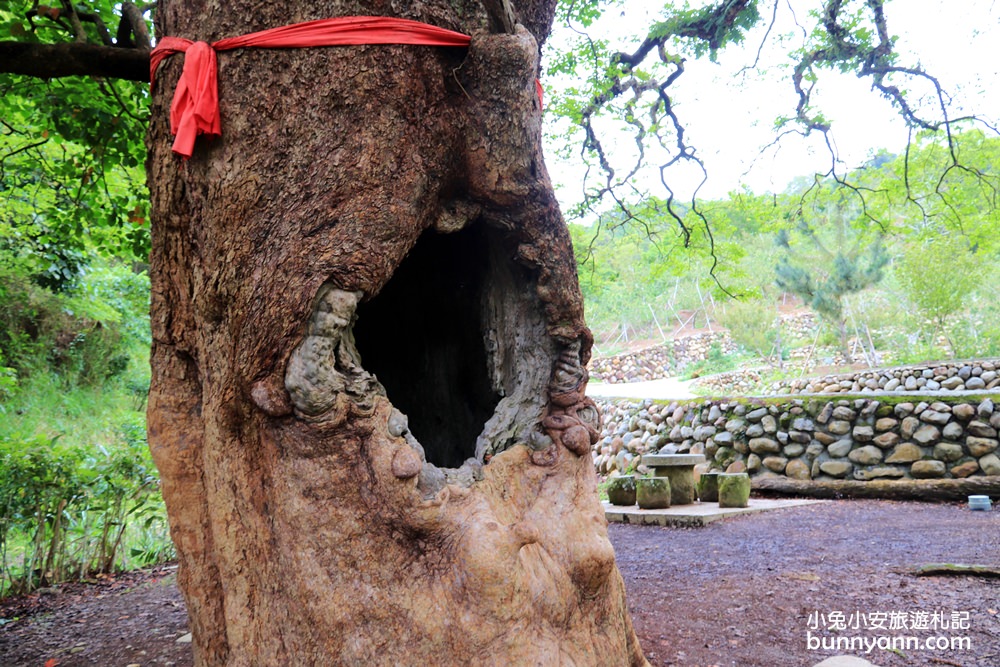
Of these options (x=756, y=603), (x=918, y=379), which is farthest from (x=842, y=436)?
(x=756, y=603)

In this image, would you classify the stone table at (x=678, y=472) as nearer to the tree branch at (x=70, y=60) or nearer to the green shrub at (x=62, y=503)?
the green shrub at (x=62, y=503)

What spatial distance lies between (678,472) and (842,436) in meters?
2.53

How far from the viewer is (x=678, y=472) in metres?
8.03

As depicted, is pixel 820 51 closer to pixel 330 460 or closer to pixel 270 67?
pixel 270 67

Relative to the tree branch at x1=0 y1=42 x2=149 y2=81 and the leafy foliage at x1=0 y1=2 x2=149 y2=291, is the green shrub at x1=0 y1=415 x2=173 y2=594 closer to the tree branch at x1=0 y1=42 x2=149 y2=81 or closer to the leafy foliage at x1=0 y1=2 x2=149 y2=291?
the leafy foliage at x1=0 y1=2 x2=149 y2=291

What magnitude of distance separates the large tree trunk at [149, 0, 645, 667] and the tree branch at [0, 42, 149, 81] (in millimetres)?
782

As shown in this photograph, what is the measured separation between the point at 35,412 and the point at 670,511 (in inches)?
437

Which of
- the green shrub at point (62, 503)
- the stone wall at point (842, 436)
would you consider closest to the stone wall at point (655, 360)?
the stone wall at point (842, 436)

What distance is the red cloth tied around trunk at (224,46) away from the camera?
2199 mm

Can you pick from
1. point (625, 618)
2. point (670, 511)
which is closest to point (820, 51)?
point (670, 511)

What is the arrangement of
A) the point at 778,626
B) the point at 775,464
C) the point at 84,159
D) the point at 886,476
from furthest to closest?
the point at 775,464 < the point at 886,476 < the point at 84,159 < the point at 778,626

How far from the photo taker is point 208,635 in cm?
252

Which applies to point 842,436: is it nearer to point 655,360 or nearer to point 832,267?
point 832,267

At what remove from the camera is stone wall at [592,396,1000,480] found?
8.02m
